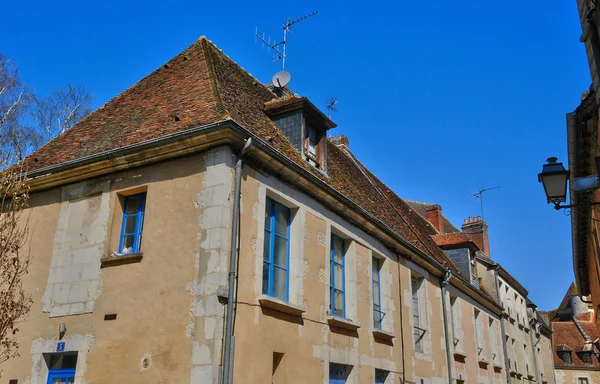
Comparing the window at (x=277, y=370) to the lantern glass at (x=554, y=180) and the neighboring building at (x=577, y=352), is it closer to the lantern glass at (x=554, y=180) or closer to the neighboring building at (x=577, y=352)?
the lantern glass at (x=554, y=180)

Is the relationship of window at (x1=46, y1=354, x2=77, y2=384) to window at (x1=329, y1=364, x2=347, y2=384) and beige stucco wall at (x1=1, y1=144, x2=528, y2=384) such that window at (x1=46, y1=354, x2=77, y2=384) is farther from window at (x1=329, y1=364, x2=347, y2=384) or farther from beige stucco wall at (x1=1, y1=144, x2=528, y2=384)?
window at (x1=329, y1=364, x2=347, y2=384)

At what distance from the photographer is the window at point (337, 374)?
8.77 meters

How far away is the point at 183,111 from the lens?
A: 27.2 feet

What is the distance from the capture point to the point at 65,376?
Result: 738 cm

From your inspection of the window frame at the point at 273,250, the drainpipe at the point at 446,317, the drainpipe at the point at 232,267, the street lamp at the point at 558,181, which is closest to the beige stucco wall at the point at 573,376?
the drainpipe at the point at 446,317

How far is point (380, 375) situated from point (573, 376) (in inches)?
1116

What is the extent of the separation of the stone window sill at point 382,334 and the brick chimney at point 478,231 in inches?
489

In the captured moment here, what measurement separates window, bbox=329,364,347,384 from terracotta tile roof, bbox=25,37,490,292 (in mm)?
3024

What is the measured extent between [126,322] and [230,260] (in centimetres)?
156

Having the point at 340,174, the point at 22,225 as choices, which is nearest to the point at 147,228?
the point at 22,225

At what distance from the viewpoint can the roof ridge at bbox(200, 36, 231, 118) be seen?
7.91 metres

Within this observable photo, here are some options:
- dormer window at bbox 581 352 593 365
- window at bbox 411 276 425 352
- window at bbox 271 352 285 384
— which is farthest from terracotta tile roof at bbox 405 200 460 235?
dormer window at bbox 581 352 593 365

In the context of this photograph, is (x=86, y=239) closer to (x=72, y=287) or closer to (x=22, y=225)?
(x=72, y=287)

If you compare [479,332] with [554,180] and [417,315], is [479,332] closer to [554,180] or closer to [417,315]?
[417,315]
